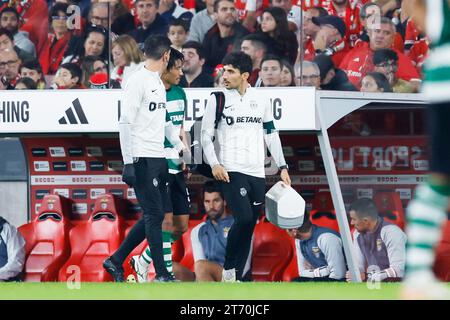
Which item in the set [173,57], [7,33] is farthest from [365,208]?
[7,33]

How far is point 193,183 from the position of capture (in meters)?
15.1

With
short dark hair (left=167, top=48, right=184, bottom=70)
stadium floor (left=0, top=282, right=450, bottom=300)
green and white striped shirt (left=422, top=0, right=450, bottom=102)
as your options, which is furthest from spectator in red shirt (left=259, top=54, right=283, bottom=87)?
green and white striped shirt (left=422, top=0, right=450, bottom=102)

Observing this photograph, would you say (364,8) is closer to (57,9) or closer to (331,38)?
(331,38)

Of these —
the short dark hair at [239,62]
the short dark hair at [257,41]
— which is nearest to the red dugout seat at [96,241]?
the short dark hair at [257,41]

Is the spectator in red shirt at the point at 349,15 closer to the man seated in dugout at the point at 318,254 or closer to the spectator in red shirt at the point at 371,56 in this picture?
the spectator in red shirt at the point at 371,56

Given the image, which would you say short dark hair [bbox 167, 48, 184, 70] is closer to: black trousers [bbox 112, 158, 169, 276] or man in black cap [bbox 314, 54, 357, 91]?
black trousers [bbox 112, 158, 169, 276]

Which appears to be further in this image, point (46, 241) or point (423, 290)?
point (46, 241)

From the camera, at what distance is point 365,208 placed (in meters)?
14.0

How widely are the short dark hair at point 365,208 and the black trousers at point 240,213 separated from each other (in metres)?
2.41

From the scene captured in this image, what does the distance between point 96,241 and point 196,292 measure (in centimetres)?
602

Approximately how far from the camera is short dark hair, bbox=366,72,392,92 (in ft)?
42.8

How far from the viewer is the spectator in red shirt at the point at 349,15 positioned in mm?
13117
